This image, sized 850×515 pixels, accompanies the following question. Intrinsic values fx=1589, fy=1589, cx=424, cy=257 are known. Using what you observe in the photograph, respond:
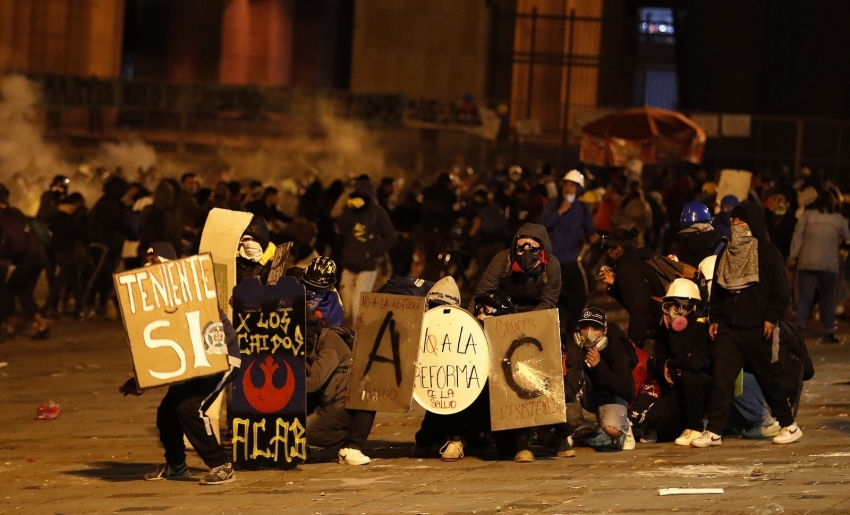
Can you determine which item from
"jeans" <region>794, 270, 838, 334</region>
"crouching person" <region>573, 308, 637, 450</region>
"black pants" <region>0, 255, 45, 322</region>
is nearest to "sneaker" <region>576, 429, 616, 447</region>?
"crouching person" <region>573, 308, 637, 450</region>

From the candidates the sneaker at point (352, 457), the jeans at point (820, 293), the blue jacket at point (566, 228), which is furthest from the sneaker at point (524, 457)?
the jeans at point (820, 293)

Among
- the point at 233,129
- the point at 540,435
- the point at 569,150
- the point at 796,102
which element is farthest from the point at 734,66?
the point at 540,435

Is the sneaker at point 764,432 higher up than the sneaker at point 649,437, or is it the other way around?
the sneaker at point 764,432

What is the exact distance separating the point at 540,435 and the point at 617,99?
36329 millimetres

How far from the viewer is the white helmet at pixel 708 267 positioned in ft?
37.1

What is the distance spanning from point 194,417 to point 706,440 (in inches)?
139

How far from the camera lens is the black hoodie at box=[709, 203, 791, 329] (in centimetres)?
1041

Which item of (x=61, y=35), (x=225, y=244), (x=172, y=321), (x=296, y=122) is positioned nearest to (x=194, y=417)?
(x=172, y=321)

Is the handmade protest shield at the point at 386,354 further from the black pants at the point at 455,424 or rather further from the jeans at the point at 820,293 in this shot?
the jeans at the point at 820,293

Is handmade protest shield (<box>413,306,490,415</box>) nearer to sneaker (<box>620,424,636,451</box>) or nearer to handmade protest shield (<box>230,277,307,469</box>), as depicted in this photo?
handmade protest shield (<box>230,277,307,469</box>)

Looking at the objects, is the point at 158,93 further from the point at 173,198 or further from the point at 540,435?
the point at 540,435

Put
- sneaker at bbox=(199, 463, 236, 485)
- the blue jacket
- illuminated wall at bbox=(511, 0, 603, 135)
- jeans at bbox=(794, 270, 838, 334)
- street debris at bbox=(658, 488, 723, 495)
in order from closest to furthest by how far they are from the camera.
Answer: street debris at bbox=(658, 488, 723, 495) → sneaker at bbox=(199, 463, 236, 485) → the blue jacket → jeans at bbox=(794, 270, 838, 334) → illuminated wall at bbox=(511, 0, 603, 135)

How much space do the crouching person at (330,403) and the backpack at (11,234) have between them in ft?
22.3

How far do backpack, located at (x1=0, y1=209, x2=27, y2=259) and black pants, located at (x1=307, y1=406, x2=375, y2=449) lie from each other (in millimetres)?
6913
